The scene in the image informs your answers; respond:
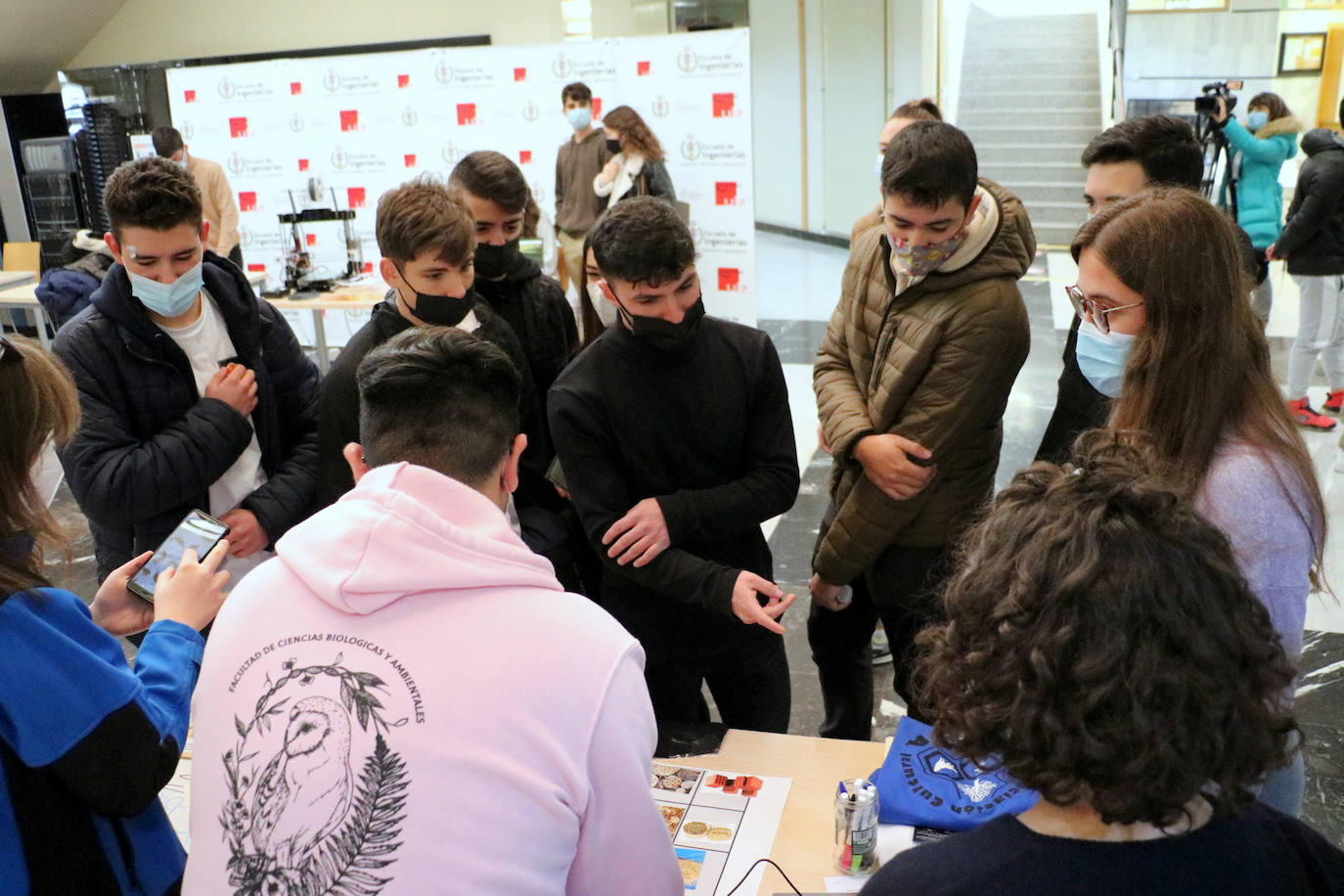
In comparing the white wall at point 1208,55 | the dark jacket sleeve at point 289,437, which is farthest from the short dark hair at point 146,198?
the white wall at point 1208,55

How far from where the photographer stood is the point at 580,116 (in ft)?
22.7

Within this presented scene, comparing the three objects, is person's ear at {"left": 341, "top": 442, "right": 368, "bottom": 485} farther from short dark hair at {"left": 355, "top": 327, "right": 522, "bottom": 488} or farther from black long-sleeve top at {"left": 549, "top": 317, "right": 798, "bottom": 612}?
black long-sleeve top at {"left": 549, "top": 317, "right": 798, "bottom": 612}

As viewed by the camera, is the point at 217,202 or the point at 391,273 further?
the point at 217,202

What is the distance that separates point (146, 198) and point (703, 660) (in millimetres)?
1446

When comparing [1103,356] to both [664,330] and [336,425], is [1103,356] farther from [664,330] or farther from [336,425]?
[336,425]

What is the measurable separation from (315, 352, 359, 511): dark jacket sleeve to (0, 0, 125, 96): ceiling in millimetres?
9060

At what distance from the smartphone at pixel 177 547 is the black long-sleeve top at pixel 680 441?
2.06 ft

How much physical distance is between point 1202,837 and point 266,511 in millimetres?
1879

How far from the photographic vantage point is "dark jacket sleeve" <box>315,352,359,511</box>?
207 cm

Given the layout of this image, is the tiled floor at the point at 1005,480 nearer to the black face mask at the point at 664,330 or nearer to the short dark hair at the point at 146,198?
the black face mask at the point at 664,330

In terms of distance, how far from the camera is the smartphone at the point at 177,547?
63.9 inches

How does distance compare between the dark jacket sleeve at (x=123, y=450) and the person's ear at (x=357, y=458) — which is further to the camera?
the dark jacket sleeve at (x=123, y=450)

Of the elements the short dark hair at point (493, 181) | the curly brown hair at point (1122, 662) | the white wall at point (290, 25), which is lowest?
the curly brown hair at point (1122, 662)

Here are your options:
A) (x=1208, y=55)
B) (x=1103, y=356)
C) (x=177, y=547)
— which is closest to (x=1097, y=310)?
(x=1103, y=356)
